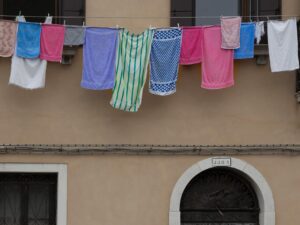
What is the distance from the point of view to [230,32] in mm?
10719

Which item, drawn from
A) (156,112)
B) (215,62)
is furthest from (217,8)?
(156,112)

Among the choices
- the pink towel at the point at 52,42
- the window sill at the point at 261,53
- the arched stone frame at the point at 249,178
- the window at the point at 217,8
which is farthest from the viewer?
the window at the point at 217,8

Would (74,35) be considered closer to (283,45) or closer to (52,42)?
(52,42)

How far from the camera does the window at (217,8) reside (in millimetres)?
11250

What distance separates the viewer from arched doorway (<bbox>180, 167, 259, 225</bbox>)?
1113 cm

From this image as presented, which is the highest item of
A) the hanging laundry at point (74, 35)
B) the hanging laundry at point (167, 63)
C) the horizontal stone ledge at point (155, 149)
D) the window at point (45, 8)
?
the window at point (45, 8)

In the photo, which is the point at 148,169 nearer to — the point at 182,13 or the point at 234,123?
the point at 234,123

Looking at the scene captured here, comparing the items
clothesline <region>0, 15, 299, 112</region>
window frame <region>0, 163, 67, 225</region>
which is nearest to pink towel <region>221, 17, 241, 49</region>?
clothesline <region>0, 15, 299, 112</region>

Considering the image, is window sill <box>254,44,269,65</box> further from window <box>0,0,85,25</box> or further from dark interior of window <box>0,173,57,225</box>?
dark interior of window <box>0,173,57,225</box>

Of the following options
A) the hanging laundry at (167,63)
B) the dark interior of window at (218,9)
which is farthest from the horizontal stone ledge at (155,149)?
the dark interior of window at (218,9)

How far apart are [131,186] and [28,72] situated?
7.51ft

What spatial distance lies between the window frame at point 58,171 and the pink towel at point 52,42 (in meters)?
1.62

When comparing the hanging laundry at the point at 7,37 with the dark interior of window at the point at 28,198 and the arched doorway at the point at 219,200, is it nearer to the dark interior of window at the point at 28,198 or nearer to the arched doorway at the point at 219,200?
the dark interior of window at the point at 28,198

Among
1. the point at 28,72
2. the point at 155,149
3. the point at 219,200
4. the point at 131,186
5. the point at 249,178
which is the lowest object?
the point at 219,200
